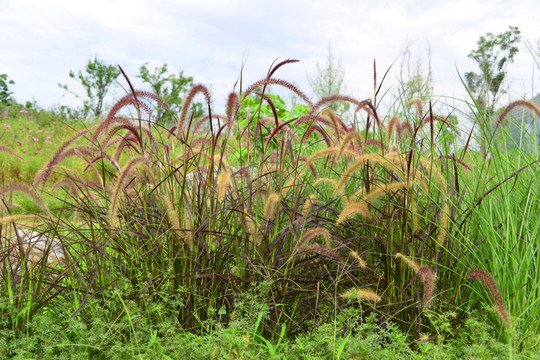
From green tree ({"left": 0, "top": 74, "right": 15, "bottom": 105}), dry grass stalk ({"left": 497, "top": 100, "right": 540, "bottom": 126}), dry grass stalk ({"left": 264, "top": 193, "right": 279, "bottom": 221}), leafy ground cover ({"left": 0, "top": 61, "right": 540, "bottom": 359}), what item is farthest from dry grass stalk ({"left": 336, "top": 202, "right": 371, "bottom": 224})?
green tree ({"left": 0, "top": 74, "right": 15, "bottom": 105})

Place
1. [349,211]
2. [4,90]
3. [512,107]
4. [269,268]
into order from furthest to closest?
[4,90]
[512,107]
[269,268]
[349,211]

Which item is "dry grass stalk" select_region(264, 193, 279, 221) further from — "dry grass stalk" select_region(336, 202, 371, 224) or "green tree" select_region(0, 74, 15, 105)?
"green tree" select_region(0, 74, 15, 105)

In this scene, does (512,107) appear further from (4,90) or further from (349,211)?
(4,90)

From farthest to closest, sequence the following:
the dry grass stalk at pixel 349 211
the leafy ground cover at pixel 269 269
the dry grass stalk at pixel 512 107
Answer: the dry grass stalk at pixel 512 107 → the leafy ground cover at pixel 269 269 → the dry grass stalk at pixel 349 211

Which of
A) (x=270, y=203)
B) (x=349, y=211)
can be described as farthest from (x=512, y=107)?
(x=270, y=203)

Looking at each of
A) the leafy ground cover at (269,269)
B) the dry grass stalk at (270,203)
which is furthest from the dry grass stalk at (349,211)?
the dry grass stalk at (270,203)

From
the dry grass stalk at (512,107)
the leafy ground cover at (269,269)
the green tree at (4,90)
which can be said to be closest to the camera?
the leafy ground cover at (269,269)

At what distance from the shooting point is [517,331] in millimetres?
2266

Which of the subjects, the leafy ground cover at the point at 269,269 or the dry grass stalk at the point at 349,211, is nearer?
the dry grass stalk at the point at 349,211

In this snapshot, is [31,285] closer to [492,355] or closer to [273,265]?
[273,265]

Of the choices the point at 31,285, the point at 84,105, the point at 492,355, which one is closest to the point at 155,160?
the point at 31,285

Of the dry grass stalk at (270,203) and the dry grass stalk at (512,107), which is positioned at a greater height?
the dry grass stalk at (512,107)

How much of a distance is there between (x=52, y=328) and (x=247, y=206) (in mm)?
1090

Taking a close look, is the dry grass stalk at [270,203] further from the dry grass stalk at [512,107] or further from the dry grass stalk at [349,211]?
the dry grass stalk at [512,107]
